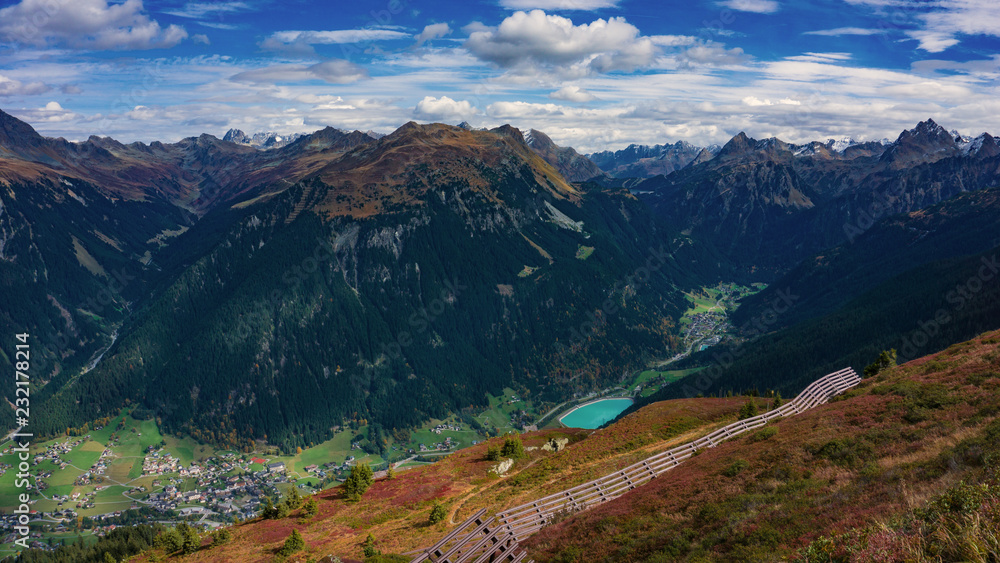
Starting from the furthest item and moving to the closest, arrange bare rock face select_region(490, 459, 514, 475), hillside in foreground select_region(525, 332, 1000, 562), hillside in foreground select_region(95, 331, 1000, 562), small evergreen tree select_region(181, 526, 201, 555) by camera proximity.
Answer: bare rock face select_region(490, 459, 514, 475) < small evergreen tree select_region(181, 526, 201, 555) < hillside in foreground select_region(95, 331, 1000, 562) < hillside in foreground select_region(525, 332, 1000, 562)

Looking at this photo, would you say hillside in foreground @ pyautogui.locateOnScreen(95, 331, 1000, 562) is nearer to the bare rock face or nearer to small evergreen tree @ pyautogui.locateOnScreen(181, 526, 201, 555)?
small evergreen tree @ pyautogui.locateOnScreen(181, 526, 201, 555)

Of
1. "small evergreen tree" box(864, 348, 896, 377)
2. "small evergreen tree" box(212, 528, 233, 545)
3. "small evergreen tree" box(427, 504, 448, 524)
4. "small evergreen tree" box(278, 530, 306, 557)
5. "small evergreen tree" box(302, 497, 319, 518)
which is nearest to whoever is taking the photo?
"small evergreen tree" box(278, 530, 306, 557)

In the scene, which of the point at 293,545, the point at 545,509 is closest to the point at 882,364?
the point at 545,509

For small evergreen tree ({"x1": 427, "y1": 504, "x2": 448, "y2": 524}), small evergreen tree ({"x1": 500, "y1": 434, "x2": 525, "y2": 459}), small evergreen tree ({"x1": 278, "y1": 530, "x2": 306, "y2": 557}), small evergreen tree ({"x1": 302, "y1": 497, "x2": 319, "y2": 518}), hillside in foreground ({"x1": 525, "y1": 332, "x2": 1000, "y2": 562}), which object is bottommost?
small evergreen tree ({"x1": 302, "y1": 497, "x2": 319, "y2": 518})

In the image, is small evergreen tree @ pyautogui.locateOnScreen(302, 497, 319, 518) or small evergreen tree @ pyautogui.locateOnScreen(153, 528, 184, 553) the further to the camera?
small evergreen tree @ pyautogui.locateOnScreen(302, 497, 319, 518)

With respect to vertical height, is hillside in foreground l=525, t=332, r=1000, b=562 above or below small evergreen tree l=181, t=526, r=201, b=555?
above

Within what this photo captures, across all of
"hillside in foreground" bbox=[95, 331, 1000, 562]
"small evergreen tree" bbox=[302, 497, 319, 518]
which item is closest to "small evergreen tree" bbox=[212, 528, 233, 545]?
"hillside in foreground" bbox=[95, 331, 1000, 562]

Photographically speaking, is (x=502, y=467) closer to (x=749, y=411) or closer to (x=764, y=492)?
(x=749, y=411)
